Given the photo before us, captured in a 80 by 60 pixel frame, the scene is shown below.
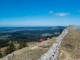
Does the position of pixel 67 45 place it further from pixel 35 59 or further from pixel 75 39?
pixel 35 59

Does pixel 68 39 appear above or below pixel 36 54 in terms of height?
above

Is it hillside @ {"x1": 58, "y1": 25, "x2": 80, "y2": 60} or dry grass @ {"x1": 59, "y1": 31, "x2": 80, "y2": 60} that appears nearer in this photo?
hillside @ {"x1": 58, "y1": 25, "x2": 80, "y2": 60}

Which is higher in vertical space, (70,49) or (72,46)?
(72,46)

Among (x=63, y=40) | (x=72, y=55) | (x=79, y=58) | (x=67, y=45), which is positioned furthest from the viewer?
(x=63, y=40)

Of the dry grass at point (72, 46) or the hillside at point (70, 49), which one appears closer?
the hillside at point (70, 49)

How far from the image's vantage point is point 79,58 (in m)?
27.1

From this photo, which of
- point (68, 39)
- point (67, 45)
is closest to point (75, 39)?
point (68, 39)

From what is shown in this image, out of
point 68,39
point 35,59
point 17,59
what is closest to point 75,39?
point 68,39

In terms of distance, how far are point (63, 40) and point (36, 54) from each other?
32.5 ft

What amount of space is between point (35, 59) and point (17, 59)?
6133mm

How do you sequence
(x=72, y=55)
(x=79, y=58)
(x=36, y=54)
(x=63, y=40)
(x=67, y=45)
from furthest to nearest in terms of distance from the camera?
(x=63, y=40) → (x=67, y=45) → (x=36, y=54) → (x=72, y=55) → (x=79, y=58)

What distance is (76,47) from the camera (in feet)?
109

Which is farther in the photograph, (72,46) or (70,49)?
(72,46)

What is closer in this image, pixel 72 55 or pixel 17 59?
pixel 72 55
